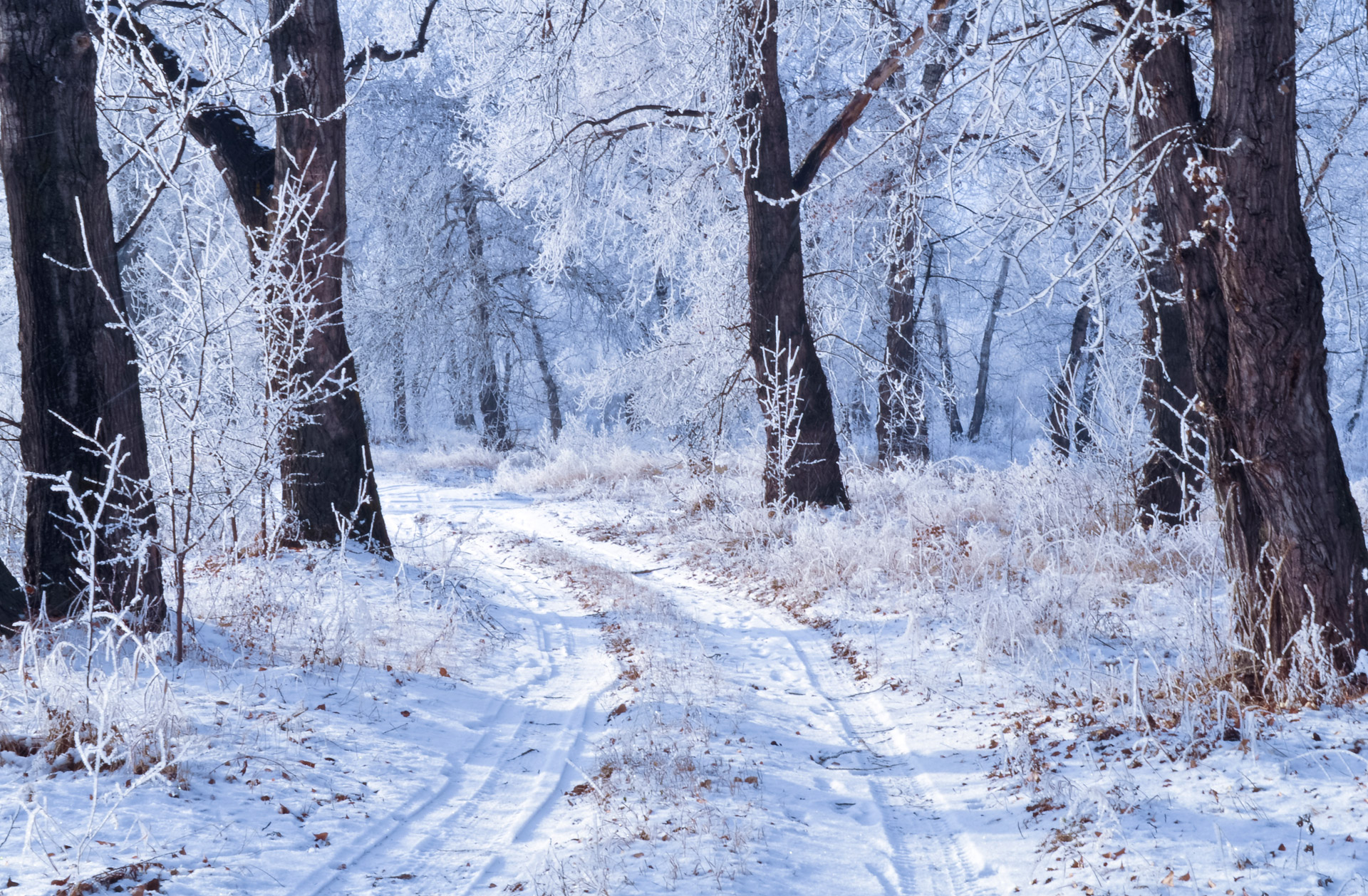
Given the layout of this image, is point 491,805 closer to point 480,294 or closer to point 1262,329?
point 1262,329

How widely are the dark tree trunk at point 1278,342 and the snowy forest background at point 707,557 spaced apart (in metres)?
0.18

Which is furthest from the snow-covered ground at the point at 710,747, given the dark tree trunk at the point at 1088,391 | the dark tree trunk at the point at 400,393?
the dark tree trunk at the point at 400,393

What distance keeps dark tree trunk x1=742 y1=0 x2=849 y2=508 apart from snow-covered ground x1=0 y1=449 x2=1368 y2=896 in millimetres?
2062

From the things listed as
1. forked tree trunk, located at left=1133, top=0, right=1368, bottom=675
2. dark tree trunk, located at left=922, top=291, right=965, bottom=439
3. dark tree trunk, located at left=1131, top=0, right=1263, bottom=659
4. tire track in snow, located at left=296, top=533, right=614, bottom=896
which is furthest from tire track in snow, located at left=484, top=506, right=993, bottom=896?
dark tree trunk, located at left=922, top=291, right=965, bottom=439

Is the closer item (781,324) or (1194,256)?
(1194,256)

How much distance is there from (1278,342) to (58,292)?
18.9 feet

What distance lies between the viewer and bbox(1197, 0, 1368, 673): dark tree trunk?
11.6ft

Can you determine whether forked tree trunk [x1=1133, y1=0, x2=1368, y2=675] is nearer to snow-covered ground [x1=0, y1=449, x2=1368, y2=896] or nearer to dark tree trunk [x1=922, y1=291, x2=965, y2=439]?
snow-covered ground [x1=0, y1=449, x2=1368, y2=896]

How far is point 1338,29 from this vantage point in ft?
20.4

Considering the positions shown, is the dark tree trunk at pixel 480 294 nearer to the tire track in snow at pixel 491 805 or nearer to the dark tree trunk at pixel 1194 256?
the tire track in snow at pixel 491 805

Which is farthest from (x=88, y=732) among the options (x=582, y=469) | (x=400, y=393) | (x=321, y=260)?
(x=400, y=393)

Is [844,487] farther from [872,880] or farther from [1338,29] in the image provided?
[872,880]

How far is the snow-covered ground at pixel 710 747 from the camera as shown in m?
2.98

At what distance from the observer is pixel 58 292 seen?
4527 millimetres
